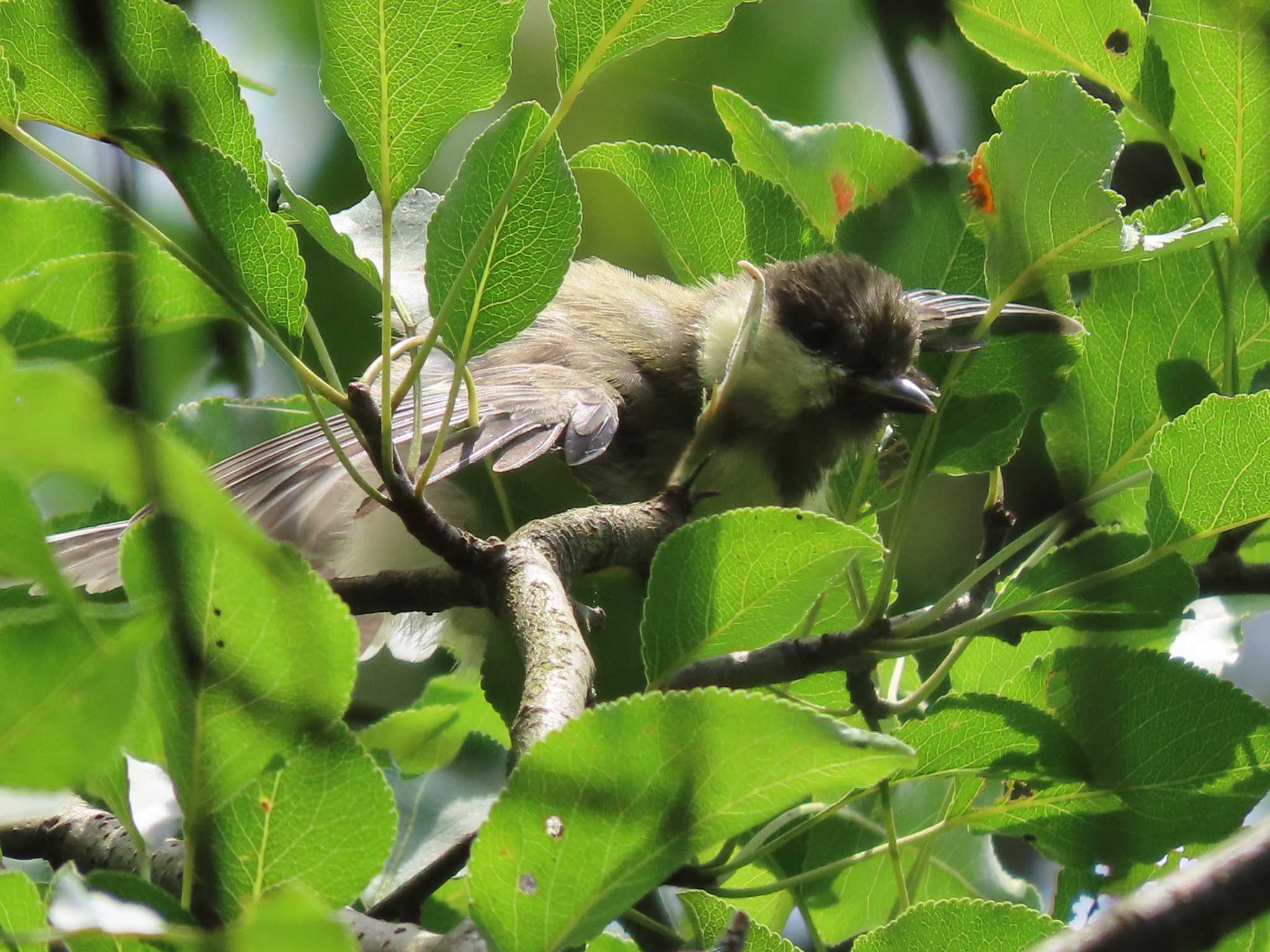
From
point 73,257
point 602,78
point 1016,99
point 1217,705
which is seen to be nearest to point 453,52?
point 73,257

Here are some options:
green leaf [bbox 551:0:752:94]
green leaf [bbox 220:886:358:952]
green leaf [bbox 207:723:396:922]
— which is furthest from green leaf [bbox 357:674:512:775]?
green leaf [bbox 220:886:358:952]

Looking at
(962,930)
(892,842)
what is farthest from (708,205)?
(962,930)

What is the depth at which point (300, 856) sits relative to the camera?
0.80 metres

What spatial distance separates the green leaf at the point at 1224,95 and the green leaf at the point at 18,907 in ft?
4.02

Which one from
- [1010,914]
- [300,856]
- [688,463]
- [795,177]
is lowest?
[1010,914]

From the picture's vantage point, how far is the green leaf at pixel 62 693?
0.54 metres

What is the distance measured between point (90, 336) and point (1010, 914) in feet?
3.10

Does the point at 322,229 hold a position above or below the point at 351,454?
above

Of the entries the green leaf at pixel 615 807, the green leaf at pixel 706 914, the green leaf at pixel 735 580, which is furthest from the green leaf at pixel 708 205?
Result: the green leaf at pixel 615 807

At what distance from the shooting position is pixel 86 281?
3.83 ft

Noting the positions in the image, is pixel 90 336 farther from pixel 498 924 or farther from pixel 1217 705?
pixel 1217 705

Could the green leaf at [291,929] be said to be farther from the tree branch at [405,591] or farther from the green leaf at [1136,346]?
the green leaf at [1136,346]

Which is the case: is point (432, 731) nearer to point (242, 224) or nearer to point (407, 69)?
point (242, 224)

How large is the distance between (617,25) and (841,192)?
578mm
